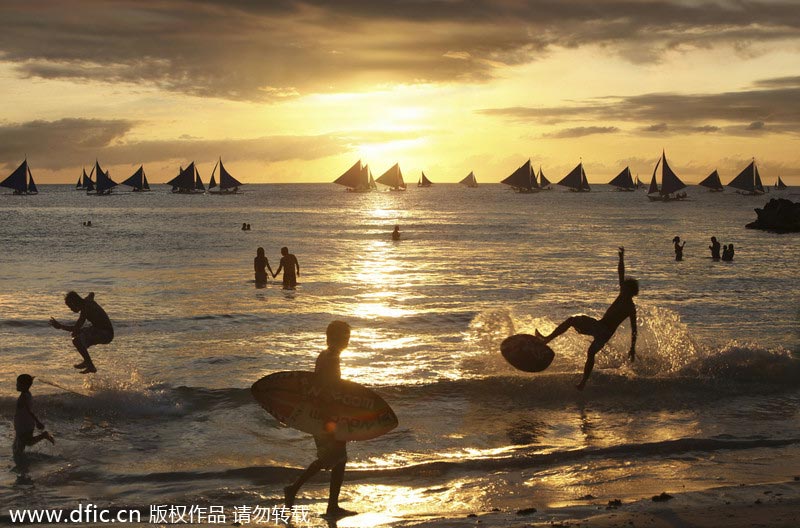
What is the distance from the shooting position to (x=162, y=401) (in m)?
13.0

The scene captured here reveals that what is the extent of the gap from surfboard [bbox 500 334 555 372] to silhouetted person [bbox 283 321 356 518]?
5.17 m

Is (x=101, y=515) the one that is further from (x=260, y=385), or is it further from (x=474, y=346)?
(x=474, y=346)

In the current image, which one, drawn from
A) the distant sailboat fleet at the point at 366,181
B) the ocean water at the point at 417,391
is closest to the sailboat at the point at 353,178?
the distant sailboat fleet at the point at 366,181

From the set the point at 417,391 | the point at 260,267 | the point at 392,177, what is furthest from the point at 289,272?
the point at 392,177

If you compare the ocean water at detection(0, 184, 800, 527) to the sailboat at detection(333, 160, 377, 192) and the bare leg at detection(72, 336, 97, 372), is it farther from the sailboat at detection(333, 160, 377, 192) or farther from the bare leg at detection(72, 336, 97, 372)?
the sailboat at detection(333, 160, 377, 192)

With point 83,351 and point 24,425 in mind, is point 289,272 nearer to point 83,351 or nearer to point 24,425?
point 83,351

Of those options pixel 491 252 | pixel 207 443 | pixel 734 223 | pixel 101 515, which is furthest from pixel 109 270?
pixel 734 223

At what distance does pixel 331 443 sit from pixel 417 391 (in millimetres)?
6467

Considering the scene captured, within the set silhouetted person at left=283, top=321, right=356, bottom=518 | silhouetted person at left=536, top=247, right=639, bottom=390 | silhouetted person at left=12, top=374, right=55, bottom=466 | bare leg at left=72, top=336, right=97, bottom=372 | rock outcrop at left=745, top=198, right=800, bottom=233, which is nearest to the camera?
silhouetted person at left=283, top=321, right=356, bottom=518

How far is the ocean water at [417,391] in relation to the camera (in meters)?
9.21

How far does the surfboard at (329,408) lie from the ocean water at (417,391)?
3.25 ft

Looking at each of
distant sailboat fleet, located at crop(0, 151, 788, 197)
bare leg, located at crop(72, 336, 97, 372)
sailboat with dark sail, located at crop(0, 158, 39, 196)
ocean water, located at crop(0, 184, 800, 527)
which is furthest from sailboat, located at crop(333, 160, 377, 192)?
bare leg, located at crop(72, 336, 97, 372)

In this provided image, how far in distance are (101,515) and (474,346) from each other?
36.8 feet

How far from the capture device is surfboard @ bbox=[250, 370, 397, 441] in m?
7.55
